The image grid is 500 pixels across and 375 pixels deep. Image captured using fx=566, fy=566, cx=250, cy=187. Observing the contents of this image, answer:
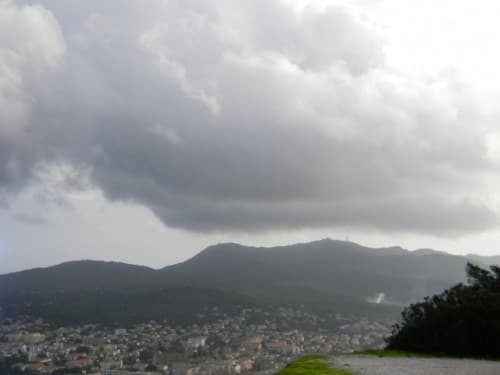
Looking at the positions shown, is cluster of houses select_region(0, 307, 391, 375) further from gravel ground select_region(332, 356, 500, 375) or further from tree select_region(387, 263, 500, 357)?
gravel ground select_region(332, 356, 500, 375)

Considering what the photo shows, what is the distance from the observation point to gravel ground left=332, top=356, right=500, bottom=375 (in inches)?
686

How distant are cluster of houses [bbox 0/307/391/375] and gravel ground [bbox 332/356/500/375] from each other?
30.7 metres

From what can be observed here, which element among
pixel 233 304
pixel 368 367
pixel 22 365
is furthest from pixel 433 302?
pixel 233 304

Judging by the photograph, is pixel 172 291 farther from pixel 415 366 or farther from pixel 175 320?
pixel 415 366

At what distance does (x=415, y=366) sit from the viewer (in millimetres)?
19359

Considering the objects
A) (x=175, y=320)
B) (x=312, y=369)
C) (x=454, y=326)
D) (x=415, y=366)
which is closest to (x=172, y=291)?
(x=175, y=320)

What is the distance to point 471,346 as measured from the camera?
25281 mm

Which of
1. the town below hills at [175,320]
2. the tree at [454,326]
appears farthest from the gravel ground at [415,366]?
the town below hills at [175,320]

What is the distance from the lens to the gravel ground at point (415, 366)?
1742 cm

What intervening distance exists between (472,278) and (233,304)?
296 ft

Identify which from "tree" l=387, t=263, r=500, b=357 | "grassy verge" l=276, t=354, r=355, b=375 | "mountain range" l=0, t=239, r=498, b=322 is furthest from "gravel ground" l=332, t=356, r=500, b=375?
"mountain range" l=0, t=239, r=498, b=322

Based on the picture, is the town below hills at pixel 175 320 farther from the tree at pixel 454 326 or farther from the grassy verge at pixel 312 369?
the grassy verge at pixel 312 369

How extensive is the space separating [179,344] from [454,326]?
5754cm

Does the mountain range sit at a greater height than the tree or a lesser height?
greater
